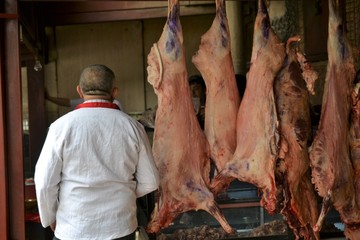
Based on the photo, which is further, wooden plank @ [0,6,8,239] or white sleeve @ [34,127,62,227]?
wooden plank @ [0,6,8,239]

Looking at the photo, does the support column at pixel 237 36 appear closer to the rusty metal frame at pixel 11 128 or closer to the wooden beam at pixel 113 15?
the wooden beam at pixel 113 15

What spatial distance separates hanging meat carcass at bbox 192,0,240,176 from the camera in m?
3.65

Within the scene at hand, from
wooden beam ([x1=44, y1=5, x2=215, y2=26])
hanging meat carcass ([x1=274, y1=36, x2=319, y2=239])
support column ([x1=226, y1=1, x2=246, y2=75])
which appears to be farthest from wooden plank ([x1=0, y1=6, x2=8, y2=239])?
support column ([x1=226, y1=1, x2=246, y2=75])

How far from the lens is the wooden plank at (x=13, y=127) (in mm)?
3565

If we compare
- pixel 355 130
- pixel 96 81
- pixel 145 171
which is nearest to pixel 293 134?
pixel 355 130

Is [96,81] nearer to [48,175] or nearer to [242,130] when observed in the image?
[48,175]

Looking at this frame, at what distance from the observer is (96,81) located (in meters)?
3.04

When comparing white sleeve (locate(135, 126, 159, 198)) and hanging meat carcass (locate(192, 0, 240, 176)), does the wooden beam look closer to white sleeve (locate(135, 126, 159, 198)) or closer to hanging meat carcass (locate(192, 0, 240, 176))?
hanging meat carcass (locate(192, 0, 240, 176))

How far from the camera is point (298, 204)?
3.59 metres

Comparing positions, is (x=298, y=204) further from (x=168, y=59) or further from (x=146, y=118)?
(x=146, y=118)

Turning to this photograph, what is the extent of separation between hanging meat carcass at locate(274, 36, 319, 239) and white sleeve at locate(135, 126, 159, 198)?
2.79ft

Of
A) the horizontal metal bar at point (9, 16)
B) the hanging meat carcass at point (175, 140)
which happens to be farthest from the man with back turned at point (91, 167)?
the horizontal metal bar at point (9, 16)

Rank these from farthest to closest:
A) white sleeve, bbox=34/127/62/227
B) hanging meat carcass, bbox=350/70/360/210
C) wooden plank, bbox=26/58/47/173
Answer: wooden plank, bbox=26/58/47/173 → hanging meat carcass, bbox=350/70/360/210 → white sleeve, bbox=34/127/62/227

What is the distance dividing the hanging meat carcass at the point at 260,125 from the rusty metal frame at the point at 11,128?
4.21 feet
